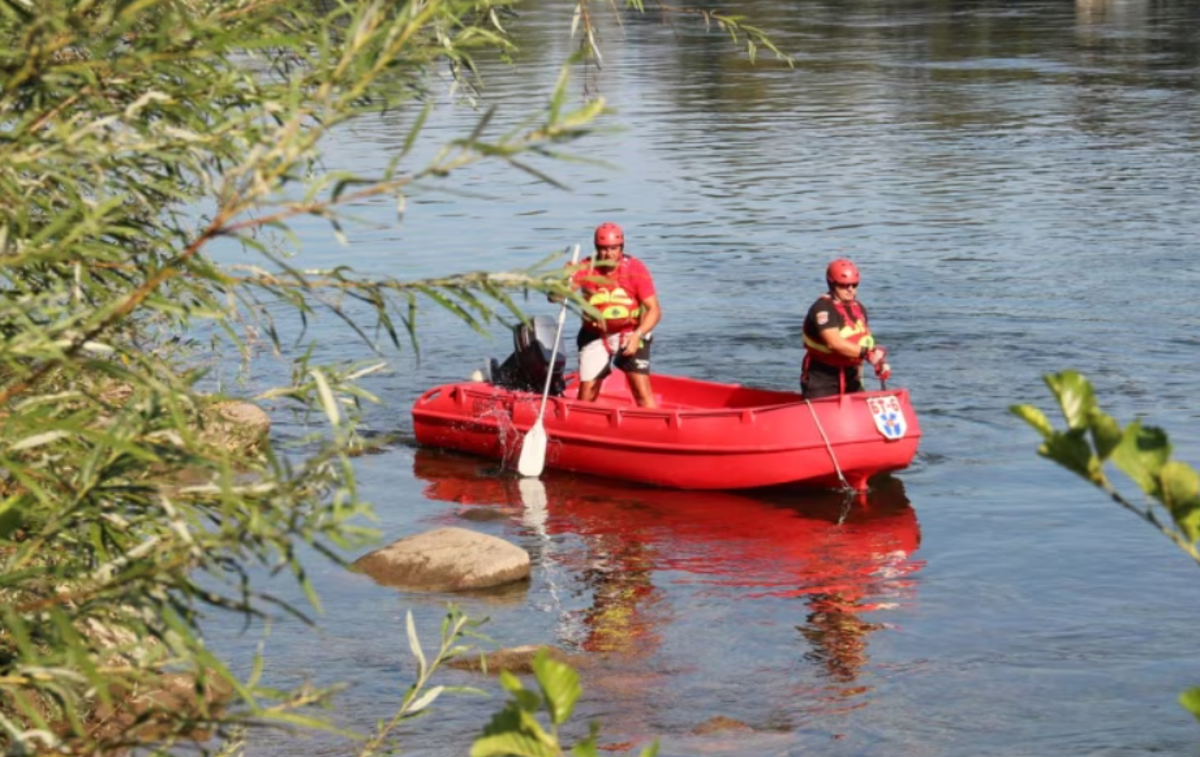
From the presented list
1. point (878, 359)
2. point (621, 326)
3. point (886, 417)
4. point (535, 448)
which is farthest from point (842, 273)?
point (535, 448)

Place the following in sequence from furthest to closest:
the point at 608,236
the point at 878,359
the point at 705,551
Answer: the point at 608,236, the point at 878,359, the point at 705,551

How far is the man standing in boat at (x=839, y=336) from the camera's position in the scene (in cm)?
1460

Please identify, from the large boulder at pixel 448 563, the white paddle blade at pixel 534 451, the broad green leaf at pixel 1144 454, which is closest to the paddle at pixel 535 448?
the white paddle blade at pixel 534 451

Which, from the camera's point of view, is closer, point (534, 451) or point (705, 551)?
point (705, 551)

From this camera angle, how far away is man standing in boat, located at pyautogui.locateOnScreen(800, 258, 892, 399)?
14.6 meters

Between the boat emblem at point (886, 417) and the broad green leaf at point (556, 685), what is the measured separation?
12368 mm

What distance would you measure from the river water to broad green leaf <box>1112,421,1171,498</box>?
18.9ft

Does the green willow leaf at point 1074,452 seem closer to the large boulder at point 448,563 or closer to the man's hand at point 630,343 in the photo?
the large boulder at point 448,563

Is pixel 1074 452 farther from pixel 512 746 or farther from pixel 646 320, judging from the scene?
pixel 646 320

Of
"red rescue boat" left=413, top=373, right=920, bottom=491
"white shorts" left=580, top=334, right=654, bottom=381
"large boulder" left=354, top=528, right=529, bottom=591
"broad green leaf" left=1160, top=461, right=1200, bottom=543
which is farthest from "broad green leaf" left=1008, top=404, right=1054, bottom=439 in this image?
"white shorts" left=580, top=334, right=654, bottom=381

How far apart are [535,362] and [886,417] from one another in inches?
132

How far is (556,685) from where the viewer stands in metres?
2.52

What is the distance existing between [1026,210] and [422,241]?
851cm

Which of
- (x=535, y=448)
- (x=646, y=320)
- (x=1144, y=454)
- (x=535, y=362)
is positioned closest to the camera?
(x=1144, y=454)
